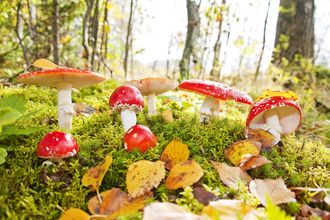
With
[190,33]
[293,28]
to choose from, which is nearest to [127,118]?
[190,33]

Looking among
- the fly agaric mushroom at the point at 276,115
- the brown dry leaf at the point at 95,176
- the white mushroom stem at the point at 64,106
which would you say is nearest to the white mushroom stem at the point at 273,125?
the fly agaric mushroom at the point at 276,115

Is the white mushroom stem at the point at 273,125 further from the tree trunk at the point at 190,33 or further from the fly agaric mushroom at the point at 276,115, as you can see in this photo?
the tree trunk at the point at 190,33

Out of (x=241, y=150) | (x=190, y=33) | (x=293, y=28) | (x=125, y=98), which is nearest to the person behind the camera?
(x=241, y=150)

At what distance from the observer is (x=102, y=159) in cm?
168

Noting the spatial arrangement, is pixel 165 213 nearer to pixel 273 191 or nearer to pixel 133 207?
pixel 133 207

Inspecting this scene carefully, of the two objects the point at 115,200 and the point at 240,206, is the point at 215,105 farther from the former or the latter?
the point at 115,200

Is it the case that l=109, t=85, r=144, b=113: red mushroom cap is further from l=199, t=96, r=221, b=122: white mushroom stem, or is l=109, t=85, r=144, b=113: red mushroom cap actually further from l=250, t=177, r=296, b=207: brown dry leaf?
l=250, t=177, r=296, b=207: brown dry leaf

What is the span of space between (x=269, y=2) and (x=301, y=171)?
457 centimetres

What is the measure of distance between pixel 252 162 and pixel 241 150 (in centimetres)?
16

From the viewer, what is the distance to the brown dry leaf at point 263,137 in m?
1.89

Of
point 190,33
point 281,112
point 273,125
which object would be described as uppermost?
point 190,33

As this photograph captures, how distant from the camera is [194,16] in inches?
205

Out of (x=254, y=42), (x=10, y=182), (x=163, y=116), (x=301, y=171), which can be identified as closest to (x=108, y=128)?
(x=163, y=116)

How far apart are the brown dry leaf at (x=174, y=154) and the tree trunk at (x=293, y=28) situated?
770 centimetres
